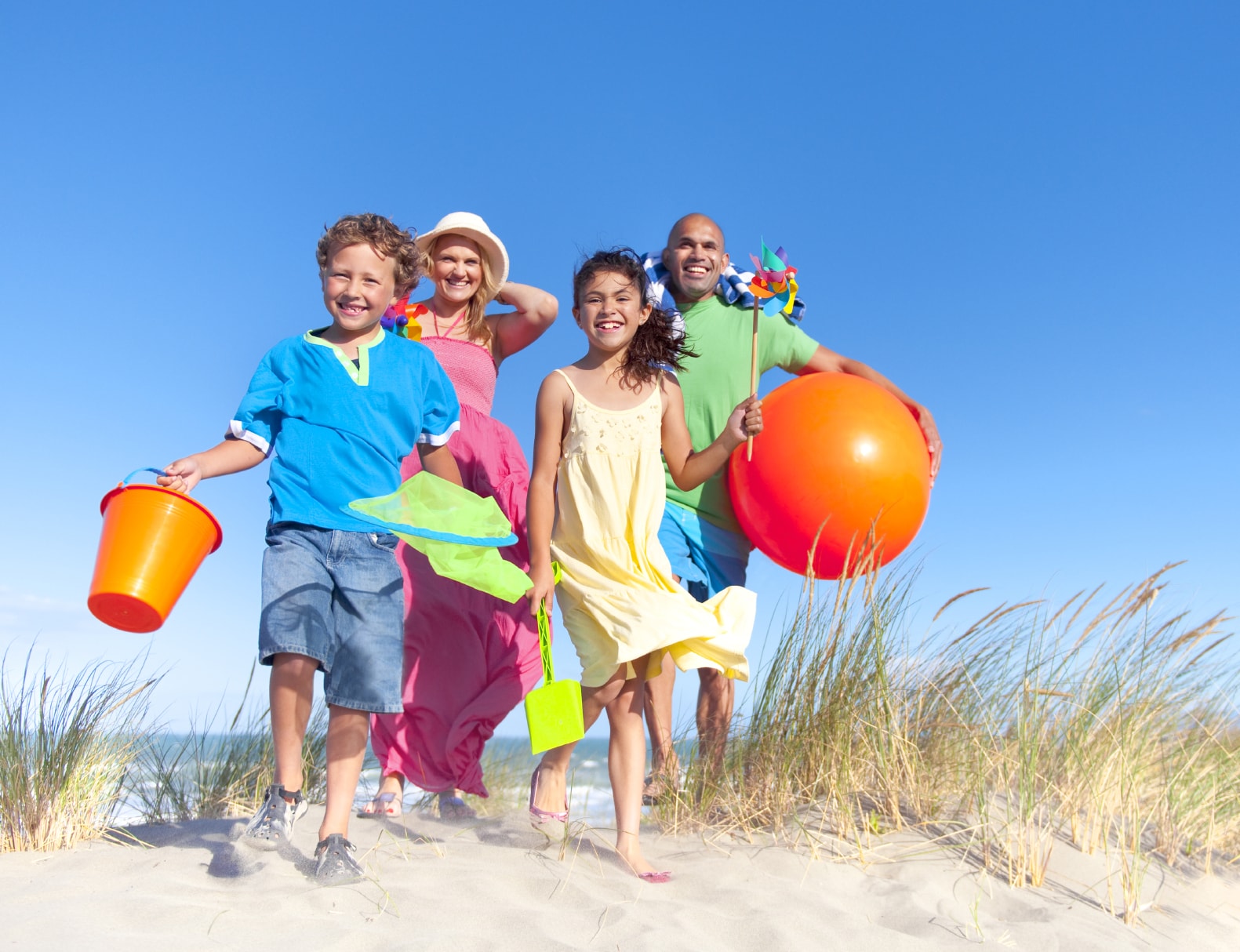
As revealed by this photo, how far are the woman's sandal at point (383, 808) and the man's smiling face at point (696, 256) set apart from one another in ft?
8.47

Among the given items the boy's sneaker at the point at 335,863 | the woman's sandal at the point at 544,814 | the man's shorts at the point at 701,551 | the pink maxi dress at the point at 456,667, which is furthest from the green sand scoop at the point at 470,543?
the man's shorts at the point at 701,551

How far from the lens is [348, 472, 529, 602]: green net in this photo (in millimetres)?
2959

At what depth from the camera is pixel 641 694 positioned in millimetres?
3424

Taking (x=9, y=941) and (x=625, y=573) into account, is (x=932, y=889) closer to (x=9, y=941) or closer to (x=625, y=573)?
(x=625, y=573)

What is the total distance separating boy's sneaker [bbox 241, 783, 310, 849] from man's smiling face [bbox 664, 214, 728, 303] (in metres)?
2.75

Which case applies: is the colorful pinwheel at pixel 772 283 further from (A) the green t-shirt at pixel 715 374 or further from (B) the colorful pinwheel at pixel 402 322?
(B) the colorful pinwheel at pixel 402 322

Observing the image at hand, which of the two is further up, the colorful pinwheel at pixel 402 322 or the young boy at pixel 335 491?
the colorful pinwheel at pixel 402 322

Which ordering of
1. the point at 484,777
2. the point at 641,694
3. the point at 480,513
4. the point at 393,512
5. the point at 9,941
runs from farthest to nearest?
the point at 484,777, the point at 641,694, the point at 480,513, the point at 393,512, the point at 9,941

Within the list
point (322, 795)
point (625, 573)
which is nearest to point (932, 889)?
point (625, 573)

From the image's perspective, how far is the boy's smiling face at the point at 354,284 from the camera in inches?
132

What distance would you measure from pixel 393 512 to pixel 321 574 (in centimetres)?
35

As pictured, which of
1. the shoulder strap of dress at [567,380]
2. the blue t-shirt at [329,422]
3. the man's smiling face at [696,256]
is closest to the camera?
the blue t-shirt at [329,422]

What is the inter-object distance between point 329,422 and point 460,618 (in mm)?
1235

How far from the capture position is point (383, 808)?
13.4ft
